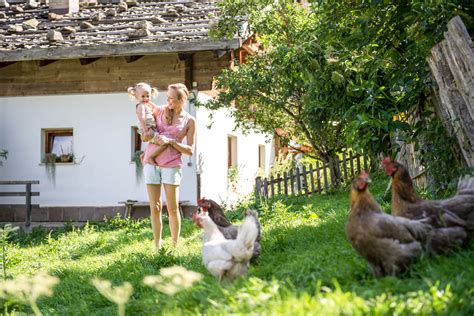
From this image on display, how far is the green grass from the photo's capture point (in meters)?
3.46

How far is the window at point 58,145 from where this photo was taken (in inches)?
633

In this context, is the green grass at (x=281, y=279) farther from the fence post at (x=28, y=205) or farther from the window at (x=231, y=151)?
the window at (x=231, y=151)

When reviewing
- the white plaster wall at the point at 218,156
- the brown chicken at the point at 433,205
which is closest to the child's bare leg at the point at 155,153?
the brown chicken at the point at 433,205

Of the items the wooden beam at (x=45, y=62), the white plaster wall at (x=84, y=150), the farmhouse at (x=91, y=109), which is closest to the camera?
the farmhouse at (x=91, y=109)

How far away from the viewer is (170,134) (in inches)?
302

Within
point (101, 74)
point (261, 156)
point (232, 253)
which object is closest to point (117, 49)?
point (101, 74)

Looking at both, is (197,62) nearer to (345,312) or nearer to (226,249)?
(226,249)

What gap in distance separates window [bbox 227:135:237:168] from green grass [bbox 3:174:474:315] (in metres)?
9.12

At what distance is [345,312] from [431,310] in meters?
0.44

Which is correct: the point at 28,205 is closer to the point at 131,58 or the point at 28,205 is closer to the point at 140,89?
the point at 131,58

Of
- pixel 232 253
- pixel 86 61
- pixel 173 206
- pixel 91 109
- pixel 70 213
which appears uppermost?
pixel 86 61

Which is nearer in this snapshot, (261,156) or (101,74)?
(101,74)

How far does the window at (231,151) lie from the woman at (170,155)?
11.4 metres

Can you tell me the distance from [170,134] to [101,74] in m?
8.74
